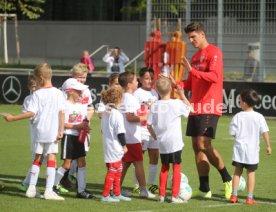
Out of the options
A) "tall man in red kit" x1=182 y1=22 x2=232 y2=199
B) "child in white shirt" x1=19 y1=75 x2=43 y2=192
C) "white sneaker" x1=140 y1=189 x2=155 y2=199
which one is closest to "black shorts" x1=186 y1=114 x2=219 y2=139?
"tall man in red kit" x1=182 y1=22 x2=232 y2=199

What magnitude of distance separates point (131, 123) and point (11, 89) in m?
16.0

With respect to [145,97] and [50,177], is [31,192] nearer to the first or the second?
[50,177]

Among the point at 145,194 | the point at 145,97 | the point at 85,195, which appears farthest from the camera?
the point at 145,97

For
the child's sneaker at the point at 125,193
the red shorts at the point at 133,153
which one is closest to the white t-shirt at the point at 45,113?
the red shorts at the point at 133,153

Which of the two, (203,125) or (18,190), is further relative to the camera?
(18,190)

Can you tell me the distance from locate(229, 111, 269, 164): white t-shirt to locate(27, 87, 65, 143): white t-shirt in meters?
2.24

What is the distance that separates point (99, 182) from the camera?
13508 millimetres

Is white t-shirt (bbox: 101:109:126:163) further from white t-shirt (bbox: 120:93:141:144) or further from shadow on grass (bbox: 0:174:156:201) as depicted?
shadow on grass (bbox: 0:174:156:201)

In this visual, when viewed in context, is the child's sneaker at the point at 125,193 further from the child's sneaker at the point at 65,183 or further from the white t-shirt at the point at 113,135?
the child's sneaker at the point at 65,183

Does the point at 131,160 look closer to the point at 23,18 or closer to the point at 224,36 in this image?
the point at 224,36

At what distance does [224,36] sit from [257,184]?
14.6 m

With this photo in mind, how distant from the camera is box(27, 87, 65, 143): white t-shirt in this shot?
38.6ft

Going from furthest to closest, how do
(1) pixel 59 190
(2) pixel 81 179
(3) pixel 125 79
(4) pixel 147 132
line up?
(4) pixel 147 132 < (1) pixel 59 190 < (3) pixel 125 79 < (2) pixel 81 179

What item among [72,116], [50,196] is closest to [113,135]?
[72,116]
